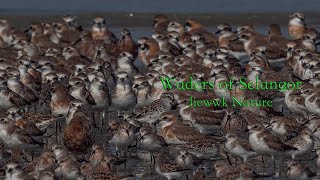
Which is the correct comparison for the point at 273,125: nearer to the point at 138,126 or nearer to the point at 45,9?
the point at 138,126

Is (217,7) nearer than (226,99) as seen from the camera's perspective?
No

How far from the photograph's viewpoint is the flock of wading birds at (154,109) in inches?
589

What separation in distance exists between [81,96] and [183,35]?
9026mm

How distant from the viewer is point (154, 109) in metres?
18.3

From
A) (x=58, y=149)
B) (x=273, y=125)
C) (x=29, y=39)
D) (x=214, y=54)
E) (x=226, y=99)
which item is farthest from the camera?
(x=29, y=39)

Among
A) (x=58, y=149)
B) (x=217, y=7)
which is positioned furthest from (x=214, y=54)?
(x=217, y=7)

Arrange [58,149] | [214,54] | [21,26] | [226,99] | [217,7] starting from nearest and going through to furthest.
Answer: [58,149] < [226,99] < [214,54] < [21,26] < [217,7]

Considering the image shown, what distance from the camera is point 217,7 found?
116 feet

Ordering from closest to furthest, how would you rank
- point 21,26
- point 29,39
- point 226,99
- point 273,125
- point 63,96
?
point 273,125 → point 63,96 → point 226,99 → point 29,39 → point 21,26

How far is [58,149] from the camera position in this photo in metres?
15.3

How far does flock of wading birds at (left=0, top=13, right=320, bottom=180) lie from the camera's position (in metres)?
15.0

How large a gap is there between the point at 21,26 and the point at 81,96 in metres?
14.0

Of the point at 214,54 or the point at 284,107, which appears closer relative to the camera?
the point at 284,107

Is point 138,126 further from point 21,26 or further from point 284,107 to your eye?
point 21,26
